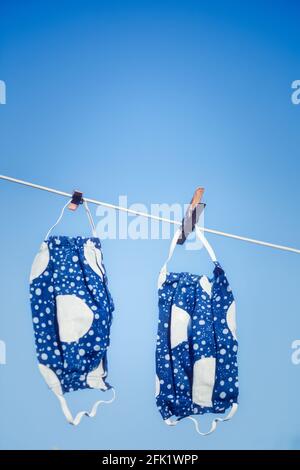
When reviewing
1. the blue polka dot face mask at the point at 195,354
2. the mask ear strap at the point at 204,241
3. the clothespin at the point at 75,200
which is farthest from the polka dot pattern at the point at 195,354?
the clothespin at the point at 75,200

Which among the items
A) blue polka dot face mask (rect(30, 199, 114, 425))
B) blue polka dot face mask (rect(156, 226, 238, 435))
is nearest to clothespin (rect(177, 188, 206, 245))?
blue polka dot face mask (rect(156, 226, 238, 435))

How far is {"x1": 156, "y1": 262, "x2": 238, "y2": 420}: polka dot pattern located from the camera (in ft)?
3.11

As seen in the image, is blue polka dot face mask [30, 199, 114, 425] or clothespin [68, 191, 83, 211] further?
clothespin [68, 191, 83, 211]

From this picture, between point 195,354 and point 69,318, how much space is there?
0.40 meters

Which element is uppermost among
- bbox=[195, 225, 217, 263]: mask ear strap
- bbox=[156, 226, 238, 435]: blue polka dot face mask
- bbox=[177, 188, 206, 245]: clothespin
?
bbox=[177, 188, 206, 245]: clothespin

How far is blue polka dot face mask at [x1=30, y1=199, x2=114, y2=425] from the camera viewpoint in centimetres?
91

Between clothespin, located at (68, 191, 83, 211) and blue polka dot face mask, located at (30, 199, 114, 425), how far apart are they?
112 millimetres

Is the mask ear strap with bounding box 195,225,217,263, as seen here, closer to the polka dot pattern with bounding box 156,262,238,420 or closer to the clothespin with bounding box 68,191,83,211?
the polka dot pattern with bounding box 156,262,238,420

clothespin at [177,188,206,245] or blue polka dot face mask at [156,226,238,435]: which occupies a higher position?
clothespin at [177,188,206,245]

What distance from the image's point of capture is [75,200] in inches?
40.9

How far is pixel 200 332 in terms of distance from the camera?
0.98 meters
